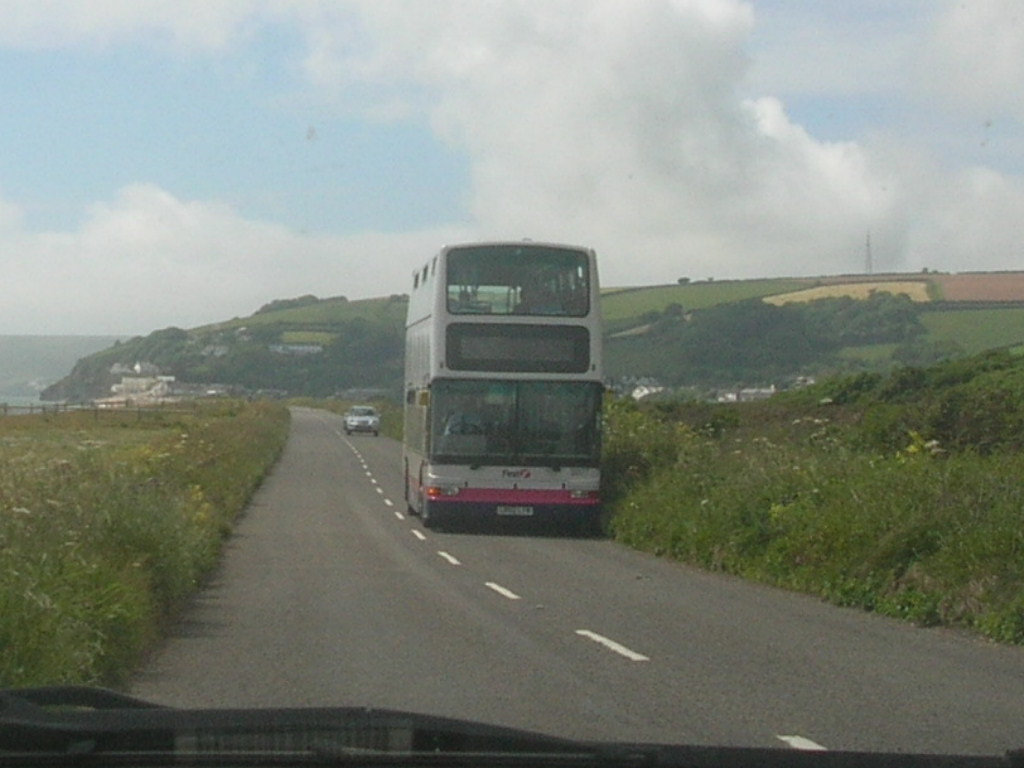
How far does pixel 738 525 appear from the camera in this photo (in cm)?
1994

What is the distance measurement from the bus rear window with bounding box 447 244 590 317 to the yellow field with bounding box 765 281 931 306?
3205 centimetres

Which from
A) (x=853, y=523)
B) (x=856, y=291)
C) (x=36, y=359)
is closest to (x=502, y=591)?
(x=853, y=523)

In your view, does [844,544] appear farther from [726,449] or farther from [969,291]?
[969,291]

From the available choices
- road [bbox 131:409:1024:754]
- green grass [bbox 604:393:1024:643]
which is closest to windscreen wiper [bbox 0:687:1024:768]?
road [bbox 131:409:1024:754]

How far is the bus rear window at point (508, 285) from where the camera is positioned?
24.4 m

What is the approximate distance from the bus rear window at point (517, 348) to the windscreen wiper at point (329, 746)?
1968cm

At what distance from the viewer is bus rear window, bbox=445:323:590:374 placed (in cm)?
2461

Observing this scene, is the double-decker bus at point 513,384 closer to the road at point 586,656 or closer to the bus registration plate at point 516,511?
the bus registration plate at point 516,511

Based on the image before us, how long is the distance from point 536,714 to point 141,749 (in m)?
4.49

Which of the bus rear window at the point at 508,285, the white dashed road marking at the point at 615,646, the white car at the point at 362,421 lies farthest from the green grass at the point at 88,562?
the white car at the point at 362,421

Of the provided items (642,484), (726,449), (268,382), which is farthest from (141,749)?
(268,382)

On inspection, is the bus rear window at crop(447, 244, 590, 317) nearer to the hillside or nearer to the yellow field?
the hillside

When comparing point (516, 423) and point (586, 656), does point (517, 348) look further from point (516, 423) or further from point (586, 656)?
point (586, 656)

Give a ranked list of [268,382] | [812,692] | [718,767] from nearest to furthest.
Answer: [718,767]
[812,692]
[268,382]
